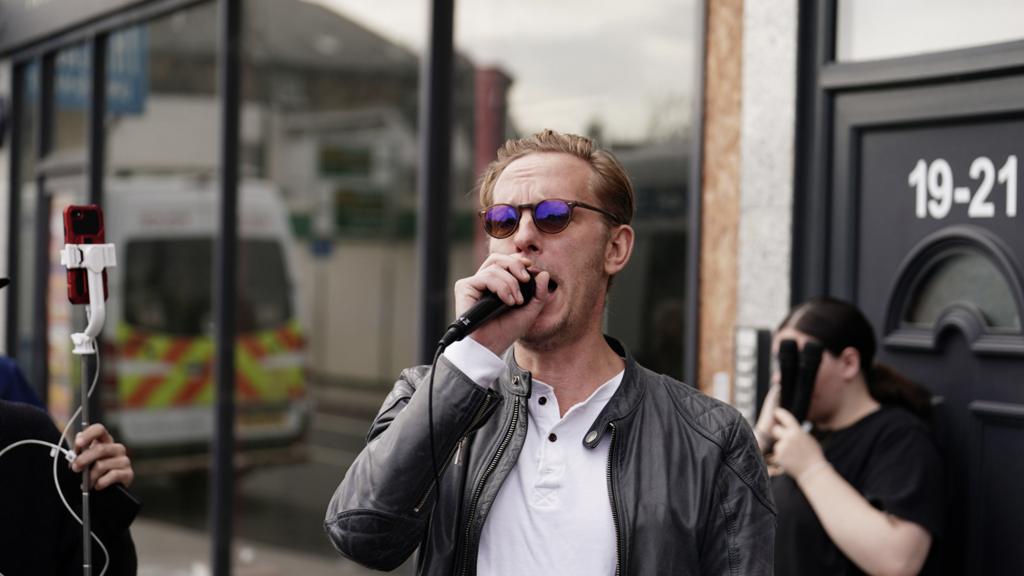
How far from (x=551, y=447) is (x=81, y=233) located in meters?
1.14

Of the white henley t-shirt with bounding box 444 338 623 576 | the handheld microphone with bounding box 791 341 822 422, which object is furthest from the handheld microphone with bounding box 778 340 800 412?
the white henley t-shirt with bounding box 444 338 623 576

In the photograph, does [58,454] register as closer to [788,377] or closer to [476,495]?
[476,495]

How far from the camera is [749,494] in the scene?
2119 mm

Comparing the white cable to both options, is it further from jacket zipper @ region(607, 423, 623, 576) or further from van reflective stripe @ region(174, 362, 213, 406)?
van reflective stripe @ region(174, 362, 213, 406)

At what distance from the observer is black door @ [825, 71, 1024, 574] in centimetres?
333

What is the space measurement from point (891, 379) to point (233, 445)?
411cm

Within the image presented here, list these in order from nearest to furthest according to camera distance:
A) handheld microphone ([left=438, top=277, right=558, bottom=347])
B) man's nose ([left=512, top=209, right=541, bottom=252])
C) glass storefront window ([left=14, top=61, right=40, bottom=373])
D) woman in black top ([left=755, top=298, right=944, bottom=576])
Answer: handheld microphone ([left=438, top=277, right=558, bottom=347]) < man's nose ([left=512, top=209, right=541, bottom=252]) < woman in black top ([left=755, top=298, right=944, bottom=576]) < glass storefront window ([left=14, top=61, right=40, bottom=373])

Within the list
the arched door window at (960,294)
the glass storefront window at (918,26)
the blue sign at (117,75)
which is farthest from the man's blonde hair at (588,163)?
the blue sign at (117,75)

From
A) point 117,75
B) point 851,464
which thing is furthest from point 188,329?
point 851,464

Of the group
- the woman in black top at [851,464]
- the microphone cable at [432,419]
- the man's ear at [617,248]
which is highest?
the man's ear at [617,248]

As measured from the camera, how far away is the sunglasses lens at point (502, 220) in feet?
7.16

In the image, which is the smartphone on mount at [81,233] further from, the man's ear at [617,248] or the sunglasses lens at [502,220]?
the man's ear at [617,248]

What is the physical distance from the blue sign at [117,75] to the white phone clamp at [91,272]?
594cm

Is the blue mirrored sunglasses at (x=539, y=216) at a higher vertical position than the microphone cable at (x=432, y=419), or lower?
higher
